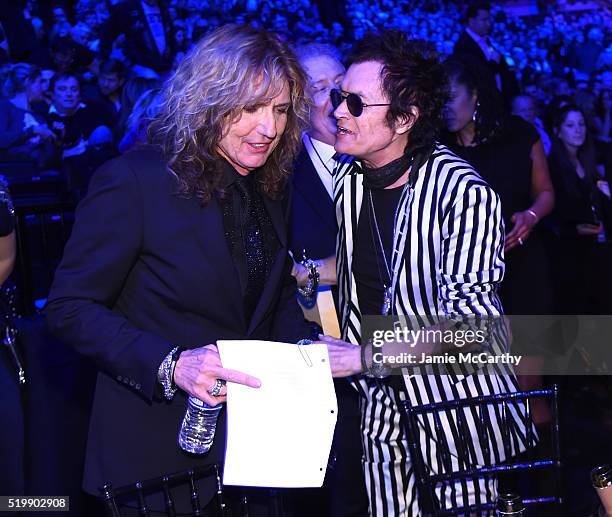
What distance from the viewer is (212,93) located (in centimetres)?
179

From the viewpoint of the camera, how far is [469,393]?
2250mm

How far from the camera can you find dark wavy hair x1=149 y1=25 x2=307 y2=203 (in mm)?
1790

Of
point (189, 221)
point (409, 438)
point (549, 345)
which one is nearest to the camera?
point (189, 221)

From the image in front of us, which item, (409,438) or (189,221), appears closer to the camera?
(189,221)

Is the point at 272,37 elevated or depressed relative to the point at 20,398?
elevated

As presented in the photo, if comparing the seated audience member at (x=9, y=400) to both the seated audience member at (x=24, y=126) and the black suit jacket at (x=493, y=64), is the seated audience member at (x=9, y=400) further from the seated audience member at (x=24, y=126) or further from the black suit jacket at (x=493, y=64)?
the seated audience member at (x=24, y=126)

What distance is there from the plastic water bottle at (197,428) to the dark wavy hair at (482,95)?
262 cm

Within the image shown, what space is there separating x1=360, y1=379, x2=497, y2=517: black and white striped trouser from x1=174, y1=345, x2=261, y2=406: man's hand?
2.68 feet

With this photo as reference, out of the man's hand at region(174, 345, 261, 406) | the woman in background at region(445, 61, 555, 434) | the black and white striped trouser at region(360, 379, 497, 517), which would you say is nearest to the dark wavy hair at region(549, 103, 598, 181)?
the woman in background at region(445, 61, 555, 434)

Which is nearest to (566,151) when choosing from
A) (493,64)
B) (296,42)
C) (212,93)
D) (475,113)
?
(493,64)

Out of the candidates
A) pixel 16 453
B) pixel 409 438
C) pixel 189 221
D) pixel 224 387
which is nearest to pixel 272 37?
pixel 189 221

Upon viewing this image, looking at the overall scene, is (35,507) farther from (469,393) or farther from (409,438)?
(469,393)

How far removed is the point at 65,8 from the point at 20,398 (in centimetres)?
712

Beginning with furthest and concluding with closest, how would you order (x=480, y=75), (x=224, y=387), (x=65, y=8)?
(x=65, y=8) < (x=480, y=75) < (x=224, y=387)
